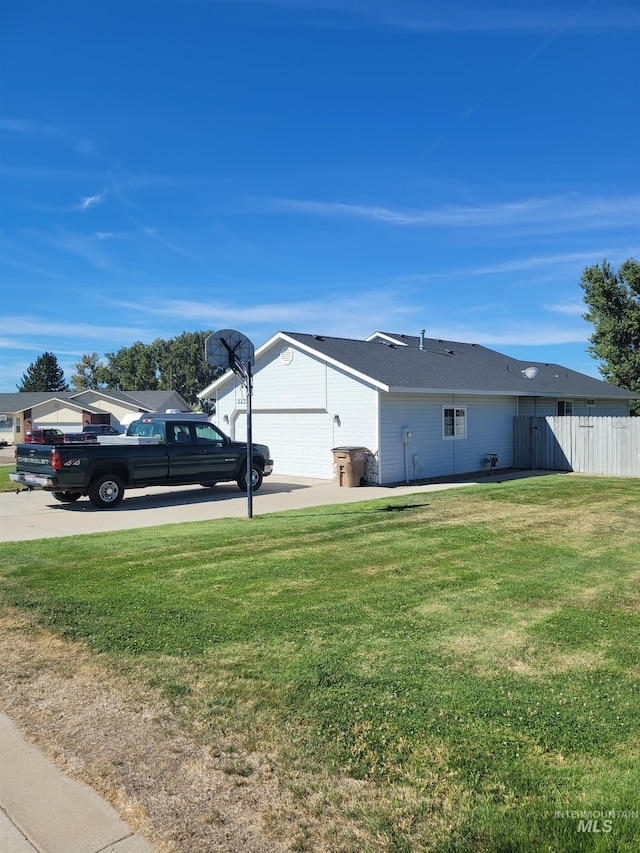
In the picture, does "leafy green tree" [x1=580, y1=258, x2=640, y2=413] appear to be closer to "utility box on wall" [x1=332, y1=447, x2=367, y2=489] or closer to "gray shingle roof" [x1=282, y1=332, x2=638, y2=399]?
Result: "gray shingle roof" [x1=282, y1=332, x2=638, y2=399]

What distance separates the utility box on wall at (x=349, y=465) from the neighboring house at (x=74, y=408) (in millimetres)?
32926

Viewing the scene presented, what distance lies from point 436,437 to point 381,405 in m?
2.80

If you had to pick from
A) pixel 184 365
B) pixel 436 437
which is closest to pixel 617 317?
pixel 436 437

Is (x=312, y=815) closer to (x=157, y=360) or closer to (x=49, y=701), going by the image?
(x=49, y=701)

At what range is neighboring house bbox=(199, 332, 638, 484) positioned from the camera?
1688 centimetres

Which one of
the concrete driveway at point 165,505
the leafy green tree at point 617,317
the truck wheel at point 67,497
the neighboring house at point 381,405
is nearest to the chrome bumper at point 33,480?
the concrete driveway at point 165,505

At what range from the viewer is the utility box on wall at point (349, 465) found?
16.1m

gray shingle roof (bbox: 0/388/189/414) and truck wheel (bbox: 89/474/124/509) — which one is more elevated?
gray shingle roof (bbox: 0/388/189/414)

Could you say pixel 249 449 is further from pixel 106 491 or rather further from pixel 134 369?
pixel 134 369

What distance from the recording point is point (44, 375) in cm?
8538

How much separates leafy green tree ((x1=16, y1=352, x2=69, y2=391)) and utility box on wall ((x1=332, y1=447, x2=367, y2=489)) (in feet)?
261

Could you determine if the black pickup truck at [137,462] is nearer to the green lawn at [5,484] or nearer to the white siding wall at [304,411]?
the white siding wall at [304,411]

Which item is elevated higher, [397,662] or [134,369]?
[134,369]

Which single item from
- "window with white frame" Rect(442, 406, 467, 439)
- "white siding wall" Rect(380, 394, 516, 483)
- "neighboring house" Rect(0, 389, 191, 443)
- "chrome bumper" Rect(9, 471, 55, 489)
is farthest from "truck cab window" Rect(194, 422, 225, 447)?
"neighboring house" Rect(0, 389, 191, 443)
